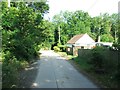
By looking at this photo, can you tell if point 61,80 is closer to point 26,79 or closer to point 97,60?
point 26,79

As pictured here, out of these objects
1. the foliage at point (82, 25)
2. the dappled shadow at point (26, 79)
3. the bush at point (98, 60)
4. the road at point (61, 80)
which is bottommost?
the road at point (61, 80)

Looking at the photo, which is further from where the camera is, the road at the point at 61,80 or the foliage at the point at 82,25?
the foliage at the point at 82,25

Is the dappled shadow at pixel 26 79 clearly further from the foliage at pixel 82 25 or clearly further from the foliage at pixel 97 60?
the foliage at pixel 82 25

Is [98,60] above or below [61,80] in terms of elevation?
above

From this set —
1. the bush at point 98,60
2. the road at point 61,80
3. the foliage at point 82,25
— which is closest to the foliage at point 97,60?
the bush at point 98,60

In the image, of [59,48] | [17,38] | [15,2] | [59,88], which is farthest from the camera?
[59,48]

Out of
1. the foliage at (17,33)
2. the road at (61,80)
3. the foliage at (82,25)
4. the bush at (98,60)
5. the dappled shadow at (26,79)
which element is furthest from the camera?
the foliage at (82,25)

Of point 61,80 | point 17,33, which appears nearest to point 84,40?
point 17,33

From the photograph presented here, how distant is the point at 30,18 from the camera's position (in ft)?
84.3

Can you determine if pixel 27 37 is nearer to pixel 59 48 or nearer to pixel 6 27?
pixel 6 27

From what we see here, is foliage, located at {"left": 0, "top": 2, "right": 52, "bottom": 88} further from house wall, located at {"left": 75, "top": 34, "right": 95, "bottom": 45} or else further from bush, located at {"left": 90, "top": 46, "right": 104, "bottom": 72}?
house wall, located at {"left": 75, "top": 34, "right": 95, "bottom": 45}

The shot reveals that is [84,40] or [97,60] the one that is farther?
[84,40]

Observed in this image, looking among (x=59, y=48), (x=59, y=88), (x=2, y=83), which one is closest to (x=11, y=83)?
(x=2, y=83)

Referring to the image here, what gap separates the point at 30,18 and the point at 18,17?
1.65m
